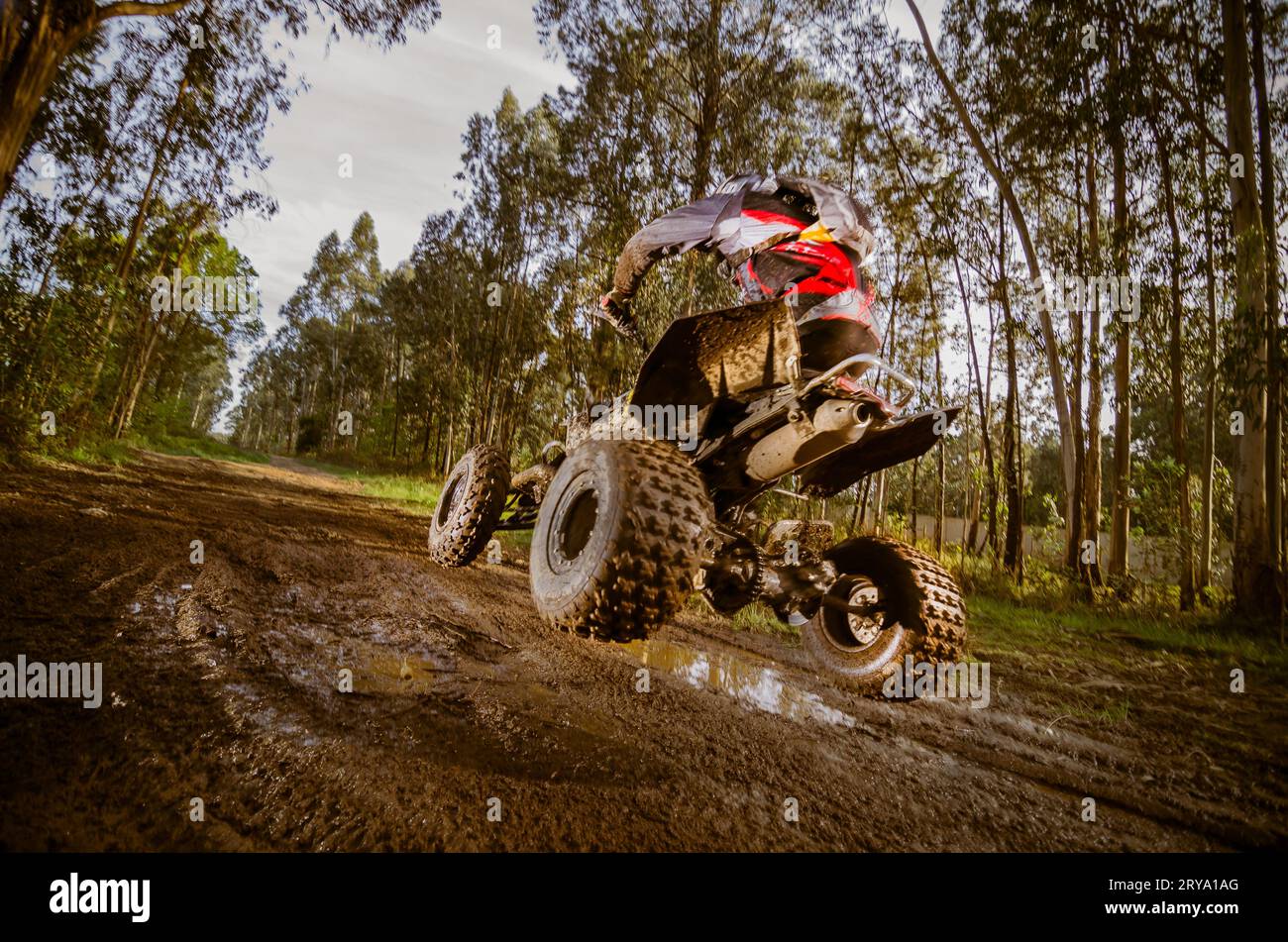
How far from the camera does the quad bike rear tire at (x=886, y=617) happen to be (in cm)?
226

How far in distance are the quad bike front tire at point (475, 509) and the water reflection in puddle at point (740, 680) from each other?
4.00 ft

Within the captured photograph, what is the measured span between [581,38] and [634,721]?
17.9m

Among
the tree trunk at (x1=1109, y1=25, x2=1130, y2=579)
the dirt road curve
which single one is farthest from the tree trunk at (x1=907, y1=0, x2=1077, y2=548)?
the dirt road curve

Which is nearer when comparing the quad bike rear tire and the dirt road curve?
the dirt road curve

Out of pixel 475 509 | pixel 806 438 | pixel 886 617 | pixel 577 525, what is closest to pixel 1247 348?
pixel 886 617

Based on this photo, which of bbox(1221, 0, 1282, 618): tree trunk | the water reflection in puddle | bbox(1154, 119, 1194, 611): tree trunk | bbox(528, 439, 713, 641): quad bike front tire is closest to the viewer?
bbox(528, 439, 713, 641): quad bike front tire

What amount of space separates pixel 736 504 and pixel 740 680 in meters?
1.71

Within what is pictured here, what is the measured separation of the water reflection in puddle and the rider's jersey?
233 centimetres

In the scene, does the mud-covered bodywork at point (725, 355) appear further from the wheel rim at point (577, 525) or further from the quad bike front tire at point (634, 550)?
the wheel rim at point (577, 525)

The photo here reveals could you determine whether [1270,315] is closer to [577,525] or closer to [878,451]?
[878,451]

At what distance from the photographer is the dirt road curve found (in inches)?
A: 69.0

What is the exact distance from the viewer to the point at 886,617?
2426 mm

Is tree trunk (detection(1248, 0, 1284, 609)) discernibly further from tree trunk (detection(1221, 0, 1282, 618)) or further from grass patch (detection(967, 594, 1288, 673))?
grass patch (detection(967, 594, 1288, 673))

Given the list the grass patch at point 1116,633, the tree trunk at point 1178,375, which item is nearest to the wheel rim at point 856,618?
the grass patch at point 1116,633
